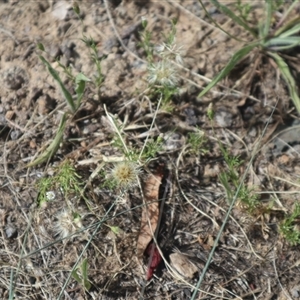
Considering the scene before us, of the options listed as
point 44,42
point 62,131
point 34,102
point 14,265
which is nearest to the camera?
point 14,265

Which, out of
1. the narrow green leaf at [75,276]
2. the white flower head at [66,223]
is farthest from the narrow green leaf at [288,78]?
the narrow green leaf at [75,276]

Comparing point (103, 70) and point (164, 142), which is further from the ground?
point (103, 70)

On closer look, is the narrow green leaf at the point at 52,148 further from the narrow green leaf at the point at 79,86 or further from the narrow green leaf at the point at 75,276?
the narrow green leaf at the point at 75,276

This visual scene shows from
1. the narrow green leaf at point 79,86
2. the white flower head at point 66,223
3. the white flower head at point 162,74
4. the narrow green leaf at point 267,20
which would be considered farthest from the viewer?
the narrow green leaf at point 267,20

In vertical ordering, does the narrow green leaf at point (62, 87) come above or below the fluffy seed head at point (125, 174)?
above

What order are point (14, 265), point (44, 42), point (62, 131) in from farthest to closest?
1. point (44, 42)
2. point (62, 131)
3. point (14, 265)

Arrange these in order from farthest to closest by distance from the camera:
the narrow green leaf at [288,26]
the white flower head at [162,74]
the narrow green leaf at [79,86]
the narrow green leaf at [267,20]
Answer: the narrow green leaf at [288,26] → the narrow green leaf at [267,20] → the white flower head at [162,74] → the narrow green leaf at [79,86]

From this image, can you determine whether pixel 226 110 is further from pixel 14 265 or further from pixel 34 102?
pixel 14 265

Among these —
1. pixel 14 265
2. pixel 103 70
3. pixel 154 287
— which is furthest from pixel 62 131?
pixel 154 287
